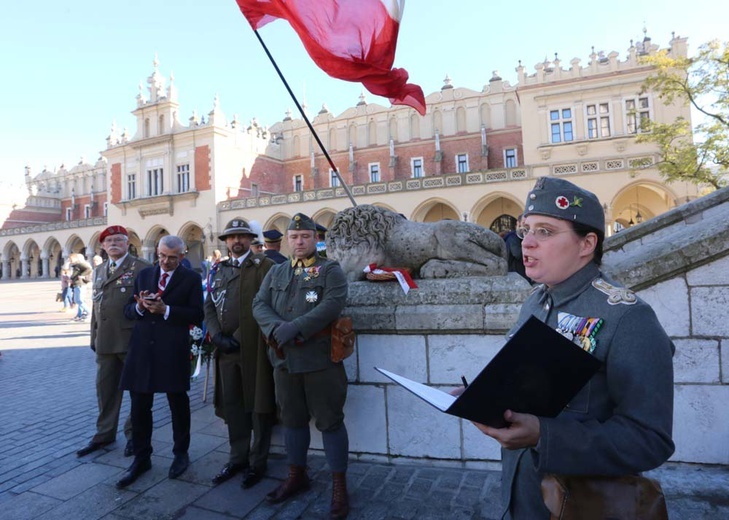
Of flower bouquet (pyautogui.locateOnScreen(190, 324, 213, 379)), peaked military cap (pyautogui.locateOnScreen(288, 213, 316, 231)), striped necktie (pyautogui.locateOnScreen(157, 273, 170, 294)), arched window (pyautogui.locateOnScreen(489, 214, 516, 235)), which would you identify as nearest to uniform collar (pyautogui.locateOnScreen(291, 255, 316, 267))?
peaked military cap (pyautogui.locateOnScreen(288, 213, 316, 231))

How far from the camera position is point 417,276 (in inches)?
143

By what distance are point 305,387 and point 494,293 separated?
141 centimetres

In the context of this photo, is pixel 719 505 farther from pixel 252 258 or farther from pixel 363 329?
pixel 252 258

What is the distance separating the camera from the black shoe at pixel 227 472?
3164 millimetres

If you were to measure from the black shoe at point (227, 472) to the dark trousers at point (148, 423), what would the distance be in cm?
42

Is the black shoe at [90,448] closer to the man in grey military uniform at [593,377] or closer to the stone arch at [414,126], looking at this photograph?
the man in grey military uniform at [593,377]

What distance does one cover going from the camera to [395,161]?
121 feet

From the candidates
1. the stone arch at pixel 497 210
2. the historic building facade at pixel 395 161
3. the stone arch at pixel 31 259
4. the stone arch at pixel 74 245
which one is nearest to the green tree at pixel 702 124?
the historic building facade at pixel 395 161

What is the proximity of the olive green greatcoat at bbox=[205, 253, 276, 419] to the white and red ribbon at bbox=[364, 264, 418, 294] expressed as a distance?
881 mm

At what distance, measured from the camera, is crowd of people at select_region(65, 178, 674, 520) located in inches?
43.7

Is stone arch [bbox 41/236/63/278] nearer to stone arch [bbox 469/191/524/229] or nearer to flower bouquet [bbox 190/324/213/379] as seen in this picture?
stone arch [bbox 469/191/524/229]

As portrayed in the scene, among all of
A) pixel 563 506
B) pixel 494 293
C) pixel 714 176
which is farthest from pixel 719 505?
pixel 714 176

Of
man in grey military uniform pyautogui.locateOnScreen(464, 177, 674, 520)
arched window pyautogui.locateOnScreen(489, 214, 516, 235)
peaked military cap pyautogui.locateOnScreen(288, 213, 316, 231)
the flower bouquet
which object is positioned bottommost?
the flower bouquet

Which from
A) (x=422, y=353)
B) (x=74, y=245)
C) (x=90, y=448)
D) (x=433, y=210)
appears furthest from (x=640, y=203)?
(x=74, y=245)
